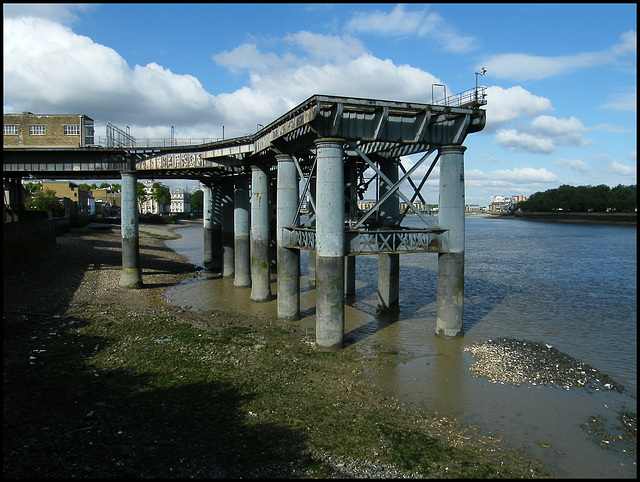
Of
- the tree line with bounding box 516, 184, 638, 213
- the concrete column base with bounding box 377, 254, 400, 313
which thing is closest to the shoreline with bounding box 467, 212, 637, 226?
the tree line with bounding box 516, 184, 638, 213

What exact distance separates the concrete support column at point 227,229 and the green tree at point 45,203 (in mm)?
39731

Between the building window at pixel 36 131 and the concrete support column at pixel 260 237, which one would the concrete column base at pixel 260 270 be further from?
the building window at pixel 36 131

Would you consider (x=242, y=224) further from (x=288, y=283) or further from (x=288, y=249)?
(x=288, y=283)

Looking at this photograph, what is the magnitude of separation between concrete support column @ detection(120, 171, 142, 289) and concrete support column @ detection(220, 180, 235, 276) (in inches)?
247

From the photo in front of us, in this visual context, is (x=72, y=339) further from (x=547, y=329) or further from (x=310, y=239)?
(x=547, y=329)

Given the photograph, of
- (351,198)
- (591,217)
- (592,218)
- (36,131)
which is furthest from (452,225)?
(592,218)

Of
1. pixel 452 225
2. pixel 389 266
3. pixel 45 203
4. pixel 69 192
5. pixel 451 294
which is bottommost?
pixel 451 294

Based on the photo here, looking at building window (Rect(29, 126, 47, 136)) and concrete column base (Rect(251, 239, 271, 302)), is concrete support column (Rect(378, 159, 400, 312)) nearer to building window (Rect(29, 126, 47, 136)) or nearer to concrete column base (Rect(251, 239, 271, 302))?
concrete column base (Rect(251, 239, 271, 302))

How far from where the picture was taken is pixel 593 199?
13312cm

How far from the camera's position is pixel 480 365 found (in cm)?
1391

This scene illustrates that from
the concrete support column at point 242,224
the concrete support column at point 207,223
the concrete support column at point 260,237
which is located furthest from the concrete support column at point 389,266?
the concrete support column at point 207,223

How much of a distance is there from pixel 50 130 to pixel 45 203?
37.4 meters

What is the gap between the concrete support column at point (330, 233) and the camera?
47.9 feet

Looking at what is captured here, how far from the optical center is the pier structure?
48.1ft
